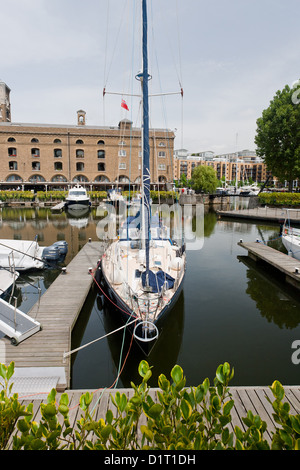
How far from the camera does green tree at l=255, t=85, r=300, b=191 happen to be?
41.2 metres

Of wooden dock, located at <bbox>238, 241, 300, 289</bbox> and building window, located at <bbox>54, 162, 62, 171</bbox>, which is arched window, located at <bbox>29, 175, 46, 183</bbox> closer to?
building window, located at <bbox>54, 162, 62, 171</bbox>

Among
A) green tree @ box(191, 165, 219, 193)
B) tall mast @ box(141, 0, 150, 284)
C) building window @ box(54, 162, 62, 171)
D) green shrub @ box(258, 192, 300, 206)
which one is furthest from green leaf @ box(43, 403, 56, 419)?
building window @ box(54, 162, 62, 171)

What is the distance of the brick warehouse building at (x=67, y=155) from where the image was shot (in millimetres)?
56688

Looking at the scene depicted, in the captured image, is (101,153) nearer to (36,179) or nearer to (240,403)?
(36,179)

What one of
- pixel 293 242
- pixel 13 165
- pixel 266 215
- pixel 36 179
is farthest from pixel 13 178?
pixel 293 242

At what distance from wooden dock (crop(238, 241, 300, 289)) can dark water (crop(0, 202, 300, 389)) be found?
24.1 inches

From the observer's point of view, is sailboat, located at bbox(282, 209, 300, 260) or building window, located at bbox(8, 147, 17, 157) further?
building window, located at bbox(8, 147, 17, 157)

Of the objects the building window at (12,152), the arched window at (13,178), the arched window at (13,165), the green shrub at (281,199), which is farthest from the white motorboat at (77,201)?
the green shrub at (281,199)

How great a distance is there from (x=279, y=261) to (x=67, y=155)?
52.4 metres

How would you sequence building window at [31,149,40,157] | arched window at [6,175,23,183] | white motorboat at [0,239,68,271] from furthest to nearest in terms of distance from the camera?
building window at [31,149,40,157]
arched window at [6,175,23,183]
white motorboat at [0,239,68,271]

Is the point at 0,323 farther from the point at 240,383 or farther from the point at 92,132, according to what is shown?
the point at 92,132

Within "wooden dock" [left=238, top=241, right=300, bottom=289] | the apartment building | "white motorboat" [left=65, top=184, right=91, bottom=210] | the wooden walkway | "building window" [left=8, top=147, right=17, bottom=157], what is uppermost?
the apartment building

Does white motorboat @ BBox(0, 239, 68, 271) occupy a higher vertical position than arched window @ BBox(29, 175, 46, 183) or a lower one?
lower

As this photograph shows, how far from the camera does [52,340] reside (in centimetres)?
800
